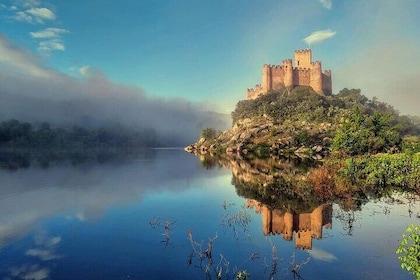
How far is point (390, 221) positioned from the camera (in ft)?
66.0

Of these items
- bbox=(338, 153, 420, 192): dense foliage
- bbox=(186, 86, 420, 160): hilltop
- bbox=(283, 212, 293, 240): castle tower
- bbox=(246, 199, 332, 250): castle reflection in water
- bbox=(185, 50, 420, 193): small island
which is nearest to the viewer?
bbox=(246, 199, 332, 250): castle reflection in water

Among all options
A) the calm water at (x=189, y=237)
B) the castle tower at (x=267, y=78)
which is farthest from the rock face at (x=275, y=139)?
the calm water at (x=189, y=237)

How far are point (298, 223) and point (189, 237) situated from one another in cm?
717

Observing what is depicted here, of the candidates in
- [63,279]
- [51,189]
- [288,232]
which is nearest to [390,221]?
[288,232]

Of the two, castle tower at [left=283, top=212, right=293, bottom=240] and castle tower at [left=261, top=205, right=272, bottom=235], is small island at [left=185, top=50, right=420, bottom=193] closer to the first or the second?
castle tower at [left=261, top=205, right=272, bottom=235]

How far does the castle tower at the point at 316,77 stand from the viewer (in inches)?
5217

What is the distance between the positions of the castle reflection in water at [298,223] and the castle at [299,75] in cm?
11951

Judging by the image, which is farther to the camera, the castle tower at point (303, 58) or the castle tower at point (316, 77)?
the castle tower at point (303, 58)

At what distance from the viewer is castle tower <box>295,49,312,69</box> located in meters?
135

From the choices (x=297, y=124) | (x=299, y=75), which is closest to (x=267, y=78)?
(x=299, y=75)

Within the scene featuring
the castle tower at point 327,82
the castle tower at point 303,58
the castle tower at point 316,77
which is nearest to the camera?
the castle tower at point 316,77

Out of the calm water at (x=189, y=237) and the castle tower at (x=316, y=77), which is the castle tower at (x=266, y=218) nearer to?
the calm water at (x=189, y=237)

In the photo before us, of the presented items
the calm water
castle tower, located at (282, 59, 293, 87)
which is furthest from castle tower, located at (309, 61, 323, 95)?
the calm water

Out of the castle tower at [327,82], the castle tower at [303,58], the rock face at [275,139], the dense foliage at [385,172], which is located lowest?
the dense foliage at [385,172]
